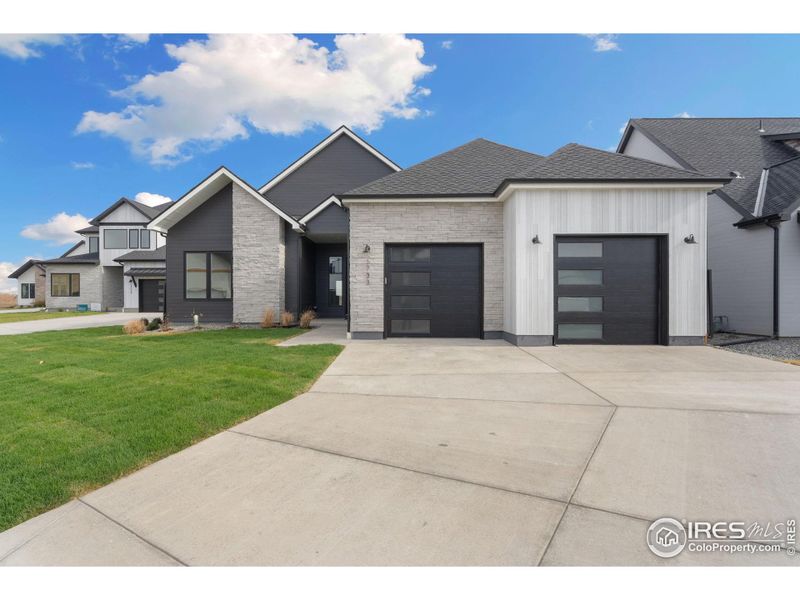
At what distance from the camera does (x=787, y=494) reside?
2.41 metres

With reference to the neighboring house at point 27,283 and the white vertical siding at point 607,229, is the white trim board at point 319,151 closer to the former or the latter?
the white vertical siding at point 607,229

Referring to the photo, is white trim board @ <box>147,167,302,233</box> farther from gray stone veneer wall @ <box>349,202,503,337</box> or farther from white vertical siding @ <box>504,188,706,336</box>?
white vertical siding @ <box>504,188,706,336</box>

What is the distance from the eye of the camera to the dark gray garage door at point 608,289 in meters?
8.61

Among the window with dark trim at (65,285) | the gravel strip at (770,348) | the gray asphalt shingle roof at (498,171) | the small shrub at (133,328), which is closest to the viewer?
the gravel strip at (770,348)

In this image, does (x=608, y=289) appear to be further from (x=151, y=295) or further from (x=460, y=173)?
(x=151, y=295)

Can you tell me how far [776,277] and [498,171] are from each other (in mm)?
7721

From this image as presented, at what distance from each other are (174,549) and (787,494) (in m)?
3.85

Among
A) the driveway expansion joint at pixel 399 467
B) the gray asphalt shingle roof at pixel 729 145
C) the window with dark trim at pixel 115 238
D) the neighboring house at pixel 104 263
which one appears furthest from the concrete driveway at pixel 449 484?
the window with dark trim at pixel 115 238

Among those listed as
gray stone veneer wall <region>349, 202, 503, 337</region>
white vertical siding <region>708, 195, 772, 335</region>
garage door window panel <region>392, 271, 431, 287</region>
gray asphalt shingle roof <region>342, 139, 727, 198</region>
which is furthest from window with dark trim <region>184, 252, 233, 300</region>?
white vertical siding <region>708, 195, 772, 335</region>

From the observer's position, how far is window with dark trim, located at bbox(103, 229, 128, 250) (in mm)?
24609

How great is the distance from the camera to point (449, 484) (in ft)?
8.30

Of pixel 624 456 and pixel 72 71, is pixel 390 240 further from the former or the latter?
pixel 72 71

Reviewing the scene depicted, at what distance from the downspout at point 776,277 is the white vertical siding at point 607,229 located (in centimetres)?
285

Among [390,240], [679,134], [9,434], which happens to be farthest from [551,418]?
[679,134]
